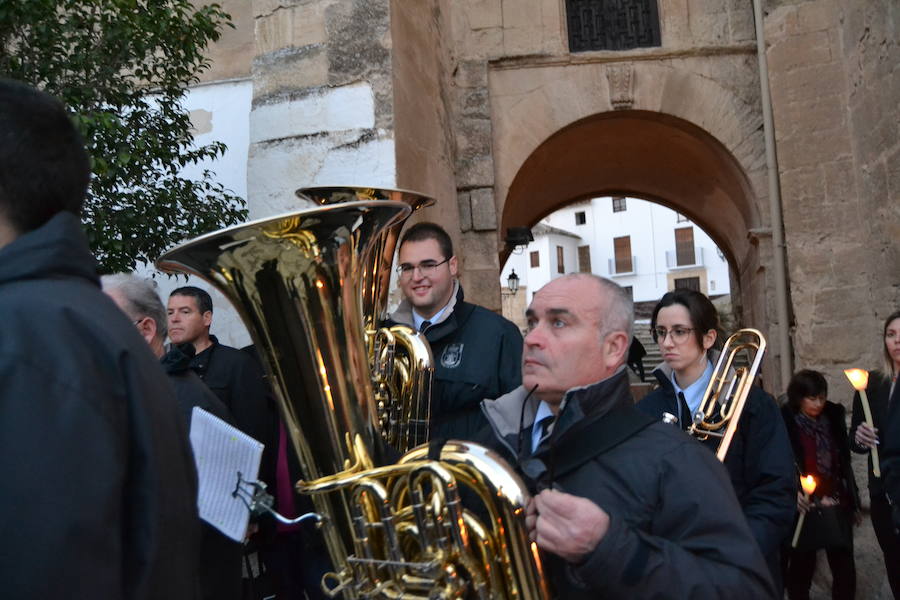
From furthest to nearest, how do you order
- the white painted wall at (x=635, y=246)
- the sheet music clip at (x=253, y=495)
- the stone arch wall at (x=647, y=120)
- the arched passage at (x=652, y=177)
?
the white painted wall at (x=635, y=246)
the arched passage at (x=652, y=177)
the stone arch wall at (x=647, y=120)
the sheet music clip at (x=253, y=495)

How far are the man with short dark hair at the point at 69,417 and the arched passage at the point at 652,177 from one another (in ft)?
21.8

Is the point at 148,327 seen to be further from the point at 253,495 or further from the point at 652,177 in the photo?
the point at 652,177

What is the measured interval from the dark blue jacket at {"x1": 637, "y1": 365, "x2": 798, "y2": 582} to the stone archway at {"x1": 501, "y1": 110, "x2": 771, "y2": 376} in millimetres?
4769

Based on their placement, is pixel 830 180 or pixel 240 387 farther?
pixel 830 180

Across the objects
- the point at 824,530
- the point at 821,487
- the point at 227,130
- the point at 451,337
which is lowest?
the point at 824,530

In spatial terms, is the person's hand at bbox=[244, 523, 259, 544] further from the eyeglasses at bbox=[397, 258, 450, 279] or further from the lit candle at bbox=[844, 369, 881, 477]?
the lit candle at bbox=[844, 369, 881, 477]

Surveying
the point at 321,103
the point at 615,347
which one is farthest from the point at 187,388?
the point at 321,103

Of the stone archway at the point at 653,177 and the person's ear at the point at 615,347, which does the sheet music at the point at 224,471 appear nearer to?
the person's ear at the point at 615,347

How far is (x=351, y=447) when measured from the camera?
1.99 meters

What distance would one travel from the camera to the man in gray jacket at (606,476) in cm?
155

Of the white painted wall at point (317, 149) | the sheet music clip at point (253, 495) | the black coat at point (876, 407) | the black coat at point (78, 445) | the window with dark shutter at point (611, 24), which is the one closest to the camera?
the black coat at point (78, 445)

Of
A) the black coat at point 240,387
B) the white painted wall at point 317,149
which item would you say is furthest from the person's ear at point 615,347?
the white painted wall at point 317,149

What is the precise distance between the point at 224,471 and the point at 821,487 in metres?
3.79

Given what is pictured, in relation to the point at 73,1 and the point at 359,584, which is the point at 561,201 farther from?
the point at 359,584
